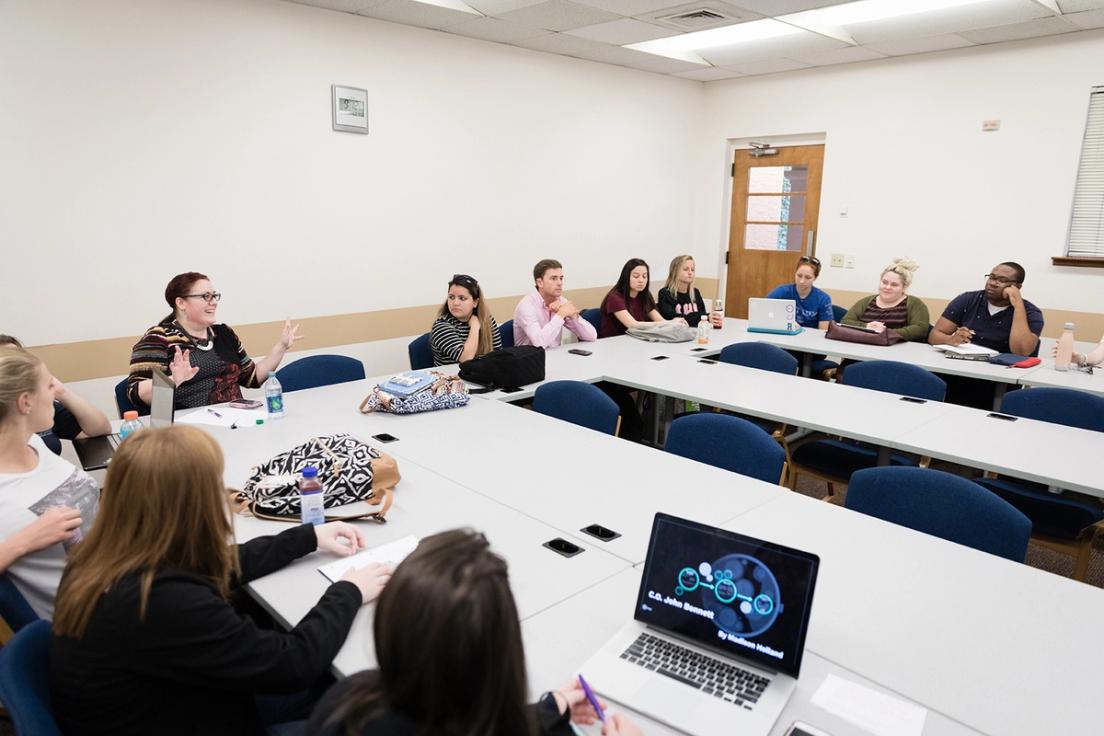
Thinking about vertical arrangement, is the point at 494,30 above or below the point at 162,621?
above

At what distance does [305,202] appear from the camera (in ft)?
15.6

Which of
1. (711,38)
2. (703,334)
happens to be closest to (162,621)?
(703,334)

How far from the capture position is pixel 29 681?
1.21 m

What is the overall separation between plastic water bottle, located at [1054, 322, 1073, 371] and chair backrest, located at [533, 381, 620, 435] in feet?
9.00

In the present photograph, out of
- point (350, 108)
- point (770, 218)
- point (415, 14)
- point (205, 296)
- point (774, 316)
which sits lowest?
point (774, 316)

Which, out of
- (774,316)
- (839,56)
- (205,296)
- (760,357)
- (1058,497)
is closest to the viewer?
(1058,497)

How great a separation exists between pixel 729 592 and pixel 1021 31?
578cm

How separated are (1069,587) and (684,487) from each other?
1.04 m

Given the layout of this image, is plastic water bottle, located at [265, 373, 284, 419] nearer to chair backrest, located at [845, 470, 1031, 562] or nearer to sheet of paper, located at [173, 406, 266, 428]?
sheet of paper, located at [173, 406, 266, 428]

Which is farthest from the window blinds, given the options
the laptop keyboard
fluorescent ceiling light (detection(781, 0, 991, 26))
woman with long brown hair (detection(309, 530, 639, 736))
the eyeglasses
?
woman with long brown hair (detection(309, 530, 639, 736))

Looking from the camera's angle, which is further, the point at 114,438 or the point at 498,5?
the point at 498,5

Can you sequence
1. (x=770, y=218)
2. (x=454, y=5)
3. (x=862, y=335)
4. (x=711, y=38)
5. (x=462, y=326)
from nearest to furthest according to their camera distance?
(x=462, y=326) < (x=454, y=5) < (x=862, y=335) < (x=711, y=38) < (x=770, y=218)

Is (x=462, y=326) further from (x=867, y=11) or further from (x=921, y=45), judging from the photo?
(x=921, y=45)

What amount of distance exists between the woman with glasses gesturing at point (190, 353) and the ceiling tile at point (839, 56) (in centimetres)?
510
